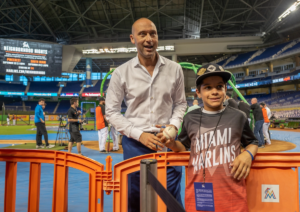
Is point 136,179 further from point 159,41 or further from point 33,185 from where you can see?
point 159,41

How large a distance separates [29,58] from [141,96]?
21.4 m

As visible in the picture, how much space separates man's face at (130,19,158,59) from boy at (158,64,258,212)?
455 millimetres

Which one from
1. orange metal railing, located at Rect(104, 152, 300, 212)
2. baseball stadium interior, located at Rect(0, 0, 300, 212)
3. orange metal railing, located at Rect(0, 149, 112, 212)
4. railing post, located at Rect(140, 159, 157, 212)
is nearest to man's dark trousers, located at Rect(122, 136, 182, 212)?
orange metal railing, located at Rect(104, 152, 300, 212)

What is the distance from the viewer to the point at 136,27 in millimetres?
1685

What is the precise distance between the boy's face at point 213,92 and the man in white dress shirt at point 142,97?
333 millimetres

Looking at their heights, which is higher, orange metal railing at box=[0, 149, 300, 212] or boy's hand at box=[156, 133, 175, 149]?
boy's hand at box=[156, 133, 175, 149]

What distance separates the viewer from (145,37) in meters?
1.66

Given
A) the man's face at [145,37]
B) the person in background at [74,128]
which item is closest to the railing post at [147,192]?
the man's face at [145,37]

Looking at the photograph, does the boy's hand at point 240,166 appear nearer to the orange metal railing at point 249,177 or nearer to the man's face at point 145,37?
the orange metal railing at point 249,177

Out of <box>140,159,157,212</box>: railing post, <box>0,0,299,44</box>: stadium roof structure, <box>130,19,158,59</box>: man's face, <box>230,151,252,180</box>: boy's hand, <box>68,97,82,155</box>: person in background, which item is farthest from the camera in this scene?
<box>0,0,299,44</box>: stadium roof structure

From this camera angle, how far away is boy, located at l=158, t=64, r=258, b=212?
4.31ft

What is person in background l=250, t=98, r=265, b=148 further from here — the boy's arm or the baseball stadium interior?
the boy's arm

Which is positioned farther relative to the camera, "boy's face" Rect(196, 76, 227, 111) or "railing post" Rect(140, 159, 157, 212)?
"boy's face" Rect(196, 76, 227, 111)

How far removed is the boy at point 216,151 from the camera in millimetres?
1314
